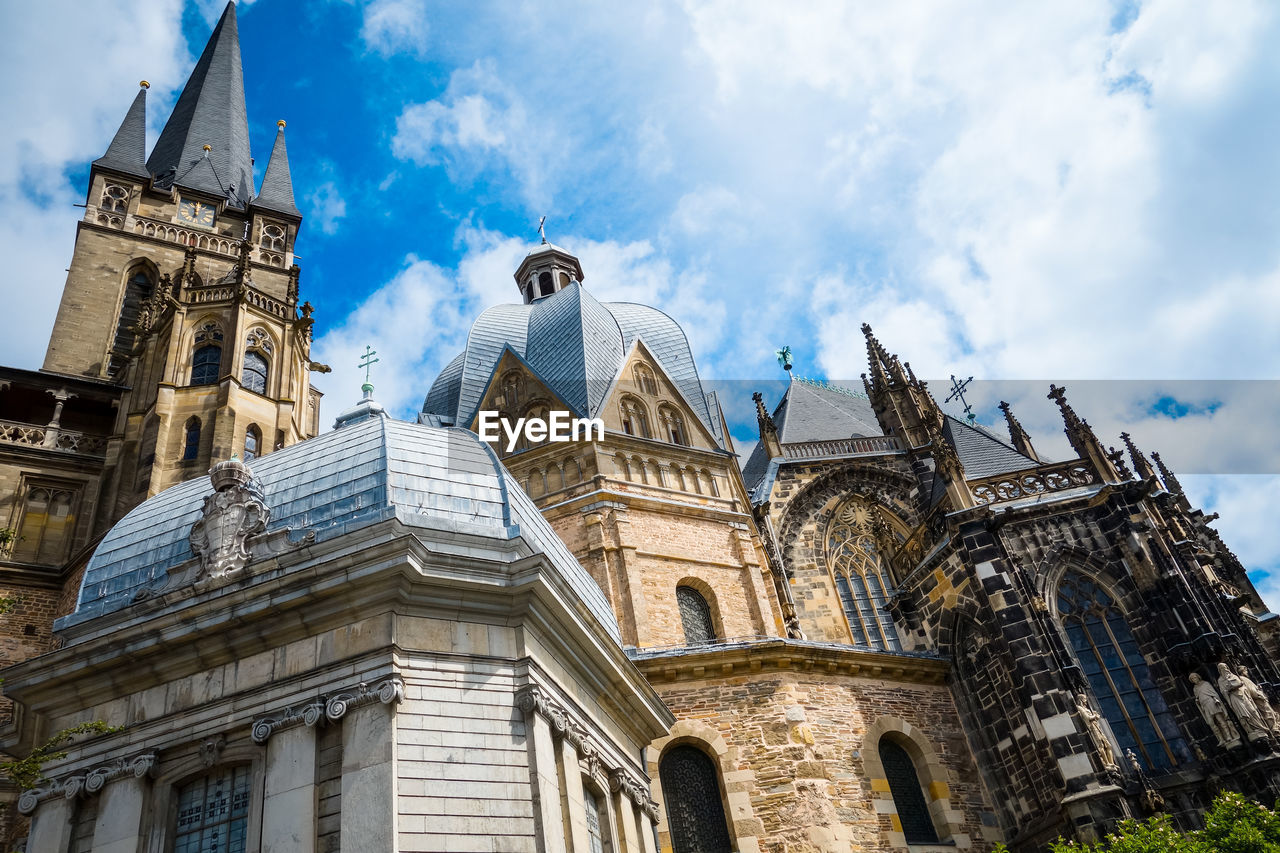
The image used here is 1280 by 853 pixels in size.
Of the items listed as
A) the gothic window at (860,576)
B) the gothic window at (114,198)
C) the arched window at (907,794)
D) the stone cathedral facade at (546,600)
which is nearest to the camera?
the stone cathedral facade at (546,600)

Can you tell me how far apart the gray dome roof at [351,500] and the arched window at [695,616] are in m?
7.41

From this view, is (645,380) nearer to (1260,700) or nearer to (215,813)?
(1260,700)

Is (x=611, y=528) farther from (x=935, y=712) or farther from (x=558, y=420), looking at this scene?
(x=935, y=712)

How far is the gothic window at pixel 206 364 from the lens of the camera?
83.9ft

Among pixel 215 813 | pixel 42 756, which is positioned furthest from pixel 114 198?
pixel 215 813

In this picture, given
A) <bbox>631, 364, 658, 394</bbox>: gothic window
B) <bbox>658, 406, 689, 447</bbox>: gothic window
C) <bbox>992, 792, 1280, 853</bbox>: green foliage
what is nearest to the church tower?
<bbox>631, 364, 658, 394</bbox>: gothic window

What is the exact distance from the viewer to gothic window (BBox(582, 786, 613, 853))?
1347cm

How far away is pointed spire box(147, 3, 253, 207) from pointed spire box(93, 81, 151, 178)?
122 cm

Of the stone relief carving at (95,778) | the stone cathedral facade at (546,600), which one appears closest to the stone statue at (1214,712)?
the stone cathedral facade at (546,600)

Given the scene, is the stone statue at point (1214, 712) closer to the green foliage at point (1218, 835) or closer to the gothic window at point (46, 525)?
the green foliage at point (1218, 835)

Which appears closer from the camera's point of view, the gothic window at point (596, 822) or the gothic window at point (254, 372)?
the gothic window at point (596, 822)

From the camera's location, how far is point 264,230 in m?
33.8

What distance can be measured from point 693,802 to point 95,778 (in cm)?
1026

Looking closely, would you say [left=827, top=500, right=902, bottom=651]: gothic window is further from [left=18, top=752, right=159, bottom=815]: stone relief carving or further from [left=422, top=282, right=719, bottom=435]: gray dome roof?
[left=18, top=752, right=159, bottom=815]: stone relief carving
